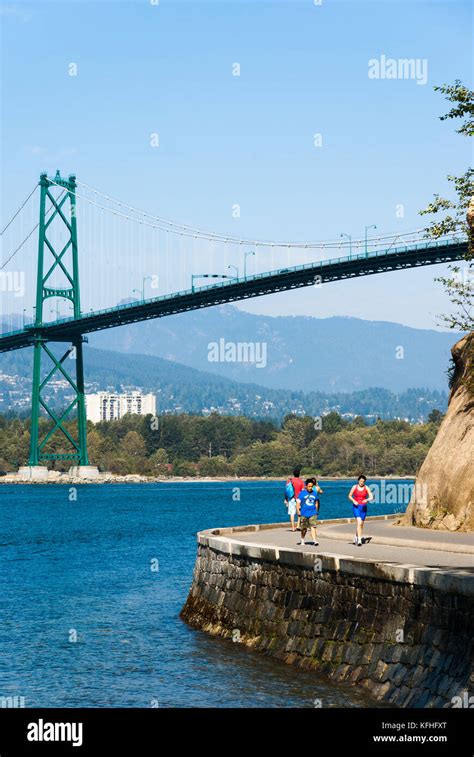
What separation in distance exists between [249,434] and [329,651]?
180m

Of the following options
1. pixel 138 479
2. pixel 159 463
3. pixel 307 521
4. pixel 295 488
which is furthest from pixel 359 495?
pixel 159 463

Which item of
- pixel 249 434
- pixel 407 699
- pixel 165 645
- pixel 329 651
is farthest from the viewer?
pixel 249 434

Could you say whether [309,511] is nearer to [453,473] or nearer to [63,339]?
[453,473]

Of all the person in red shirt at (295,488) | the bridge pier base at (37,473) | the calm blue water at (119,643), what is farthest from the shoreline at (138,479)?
the person in red shirt at (295,488)

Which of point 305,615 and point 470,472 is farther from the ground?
point 470,472

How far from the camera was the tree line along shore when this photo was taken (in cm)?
15595

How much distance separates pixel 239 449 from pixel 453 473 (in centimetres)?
16372

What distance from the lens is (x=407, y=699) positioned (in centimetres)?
1342

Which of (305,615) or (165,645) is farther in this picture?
(165,645)

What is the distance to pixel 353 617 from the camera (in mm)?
15336
